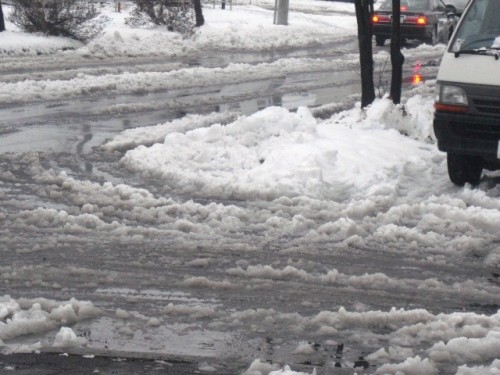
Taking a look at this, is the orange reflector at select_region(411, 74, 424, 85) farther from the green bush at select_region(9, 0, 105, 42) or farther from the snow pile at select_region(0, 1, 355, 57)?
the green bush at select_region(9, 0, 105, 42)

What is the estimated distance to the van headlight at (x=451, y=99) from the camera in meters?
8.85

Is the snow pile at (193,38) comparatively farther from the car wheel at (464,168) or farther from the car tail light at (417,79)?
the car wheel at (464,168)

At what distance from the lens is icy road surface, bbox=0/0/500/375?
17.2 ft

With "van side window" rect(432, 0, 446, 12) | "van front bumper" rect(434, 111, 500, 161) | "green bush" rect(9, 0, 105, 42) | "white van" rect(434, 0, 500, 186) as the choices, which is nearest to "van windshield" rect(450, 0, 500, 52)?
"white van" rect(434, 0, 500, 186)

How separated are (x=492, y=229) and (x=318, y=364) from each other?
3.35 metres

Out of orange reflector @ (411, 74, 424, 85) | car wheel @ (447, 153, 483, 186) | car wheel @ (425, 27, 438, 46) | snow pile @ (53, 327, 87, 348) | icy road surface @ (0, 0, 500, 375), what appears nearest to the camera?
snow pile @ (53, 327, 87, 348)

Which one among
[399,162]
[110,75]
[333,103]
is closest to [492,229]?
[399,162]

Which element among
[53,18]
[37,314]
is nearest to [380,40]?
[53,18]

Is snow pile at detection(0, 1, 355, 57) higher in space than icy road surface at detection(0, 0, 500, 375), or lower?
lower

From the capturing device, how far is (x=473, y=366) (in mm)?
4992

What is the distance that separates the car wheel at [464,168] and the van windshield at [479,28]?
3.46ft

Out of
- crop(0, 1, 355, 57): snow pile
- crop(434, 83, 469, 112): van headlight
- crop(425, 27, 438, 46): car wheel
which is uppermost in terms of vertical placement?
crop(434, 83, 469, 112): van headlight

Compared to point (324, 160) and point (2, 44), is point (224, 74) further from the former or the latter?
point (324, 160)

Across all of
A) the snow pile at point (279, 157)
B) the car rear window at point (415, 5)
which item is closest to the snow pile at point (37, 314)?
the snow pile at point (279, 157)
